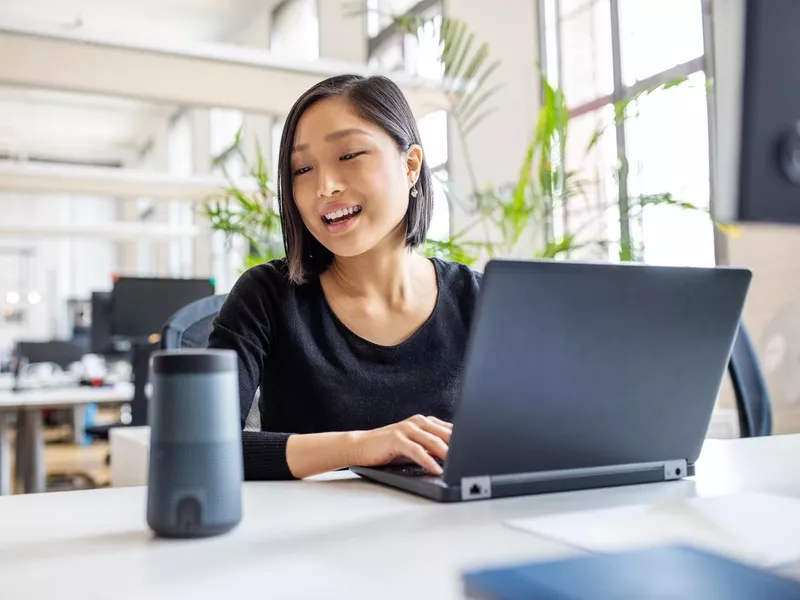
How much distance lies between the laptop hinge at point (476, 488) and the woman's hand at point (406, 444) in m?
0.06

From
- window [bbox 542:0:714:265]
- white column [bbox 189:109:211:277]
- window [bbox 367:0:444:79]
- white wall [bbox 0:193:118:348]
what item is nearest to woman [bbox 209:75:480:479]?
window [bbox 542:0:714:265]

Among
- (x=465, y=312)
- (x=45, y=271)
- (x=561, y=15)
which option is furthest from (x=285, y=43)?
(x=465, y=312)

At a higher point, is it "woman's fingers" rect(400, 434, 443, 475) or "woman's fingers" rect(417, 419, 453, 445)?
"woman's fingers" rect(417, 419, 453, 445)

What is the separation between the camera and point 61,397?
3738mm

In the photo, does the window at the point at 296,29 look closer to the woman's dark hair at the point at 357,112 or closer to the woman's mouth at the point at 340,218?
the woman's dark hair at the point at 357,112

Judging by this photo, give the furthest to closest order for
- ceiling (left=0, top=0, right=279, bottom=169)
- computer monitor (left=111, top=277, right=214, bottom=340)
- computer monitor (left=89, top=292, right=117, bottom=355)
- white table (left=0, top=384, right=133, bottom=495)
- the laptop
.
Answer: ceiling (left=0, top=0, right=279, bottom=169) → computer monitor (left=89, top=292, right=117, bottom=355) → computer monitor (left=111, top=277, right=214, bottom=340) → white table (left=0, top=384, right=133, bottom=495) → the laptop

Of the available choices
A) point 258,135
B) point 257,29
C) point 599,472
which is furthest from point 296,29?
point 599,472

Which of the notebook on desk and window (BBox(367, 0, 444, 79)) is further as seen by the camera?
window (BBox(367, 0, 444, 79))

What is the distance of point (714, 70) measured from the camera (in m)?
0.54

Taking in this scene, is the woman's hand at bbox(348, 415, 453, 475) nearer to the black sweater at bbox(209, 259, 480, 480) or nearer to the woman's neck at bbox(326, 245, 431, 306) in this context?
the black sweater at bbox(209, 259, 480, 480)

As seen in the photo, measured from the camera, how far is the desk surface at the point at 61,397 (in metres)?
3.58

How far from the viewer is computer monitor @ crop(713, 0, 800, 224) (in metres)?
0.51

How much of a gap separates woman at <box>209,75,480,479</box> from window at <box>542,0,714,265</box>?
182cm

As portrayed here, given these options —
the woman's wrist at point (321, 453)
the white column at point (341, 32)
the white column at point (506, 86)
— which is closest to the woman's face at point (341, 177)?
the woman's wrist at point (321, 453)
